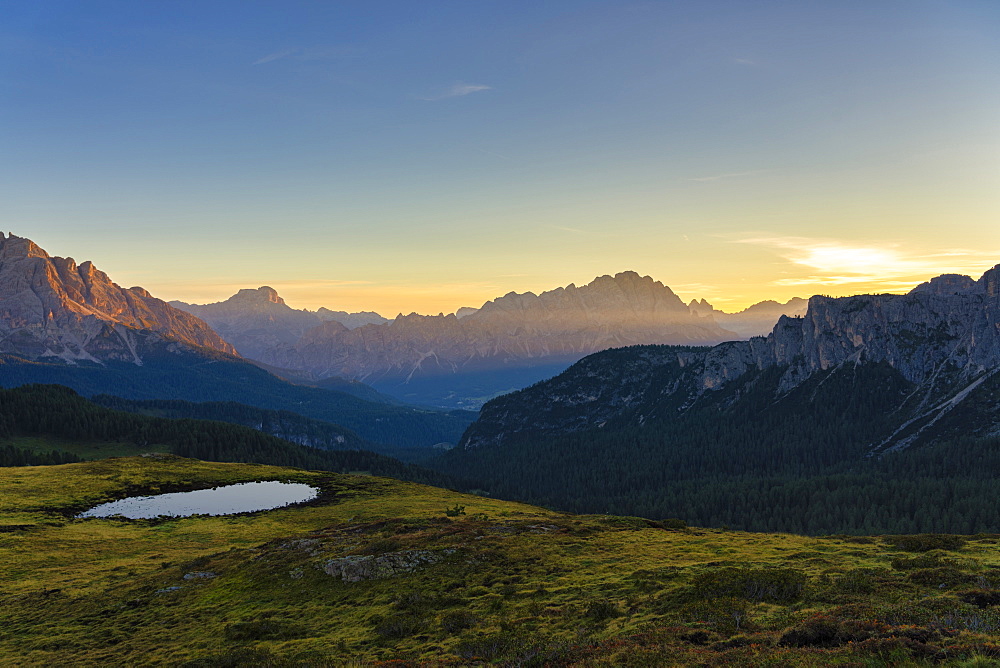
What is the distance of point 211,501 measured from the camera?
121562 mm

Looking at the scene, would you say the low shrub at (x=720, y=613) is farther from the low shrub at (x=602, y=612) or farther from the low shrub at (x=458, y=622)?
the low shrub at (x=458, y=622)

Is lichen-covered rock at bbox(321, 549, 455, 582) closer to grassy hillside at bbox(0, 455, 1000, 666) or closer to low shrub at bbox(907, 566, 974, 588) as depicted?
grassy hillside at bbox(0, 455, 1000, 666)

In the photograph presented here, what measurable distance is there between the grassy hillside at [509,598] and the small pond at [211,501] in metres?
28.5

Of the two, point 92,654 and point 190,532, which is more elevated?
point 92,654

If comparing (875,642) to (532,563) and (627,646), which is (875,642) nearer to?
(627,646)

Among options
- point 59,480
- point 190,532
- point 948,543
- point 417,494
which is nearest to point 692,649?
point 948,543

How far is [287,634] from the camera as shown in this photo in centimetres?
3994

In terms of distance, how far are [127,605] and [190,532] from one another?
4435 centimetres

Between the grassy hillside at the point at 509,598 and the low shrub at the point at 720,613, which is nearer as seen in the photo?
the grassy hillside at the point at 509,598

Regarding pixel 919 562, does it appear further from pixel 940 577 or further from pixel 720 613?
pixel 720 613

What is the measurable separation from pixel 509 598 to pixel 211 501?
103248mm

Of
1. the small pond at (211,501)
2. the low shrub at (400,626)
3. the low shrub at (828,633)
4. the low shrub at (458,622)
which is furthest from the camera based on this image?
the small pond at (211,501)

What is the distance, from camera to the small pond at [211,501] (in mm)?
107738

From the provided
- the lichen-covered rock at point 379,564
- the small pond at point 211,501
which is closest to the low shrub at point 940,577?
the lichen-covered rock at point 379,564
